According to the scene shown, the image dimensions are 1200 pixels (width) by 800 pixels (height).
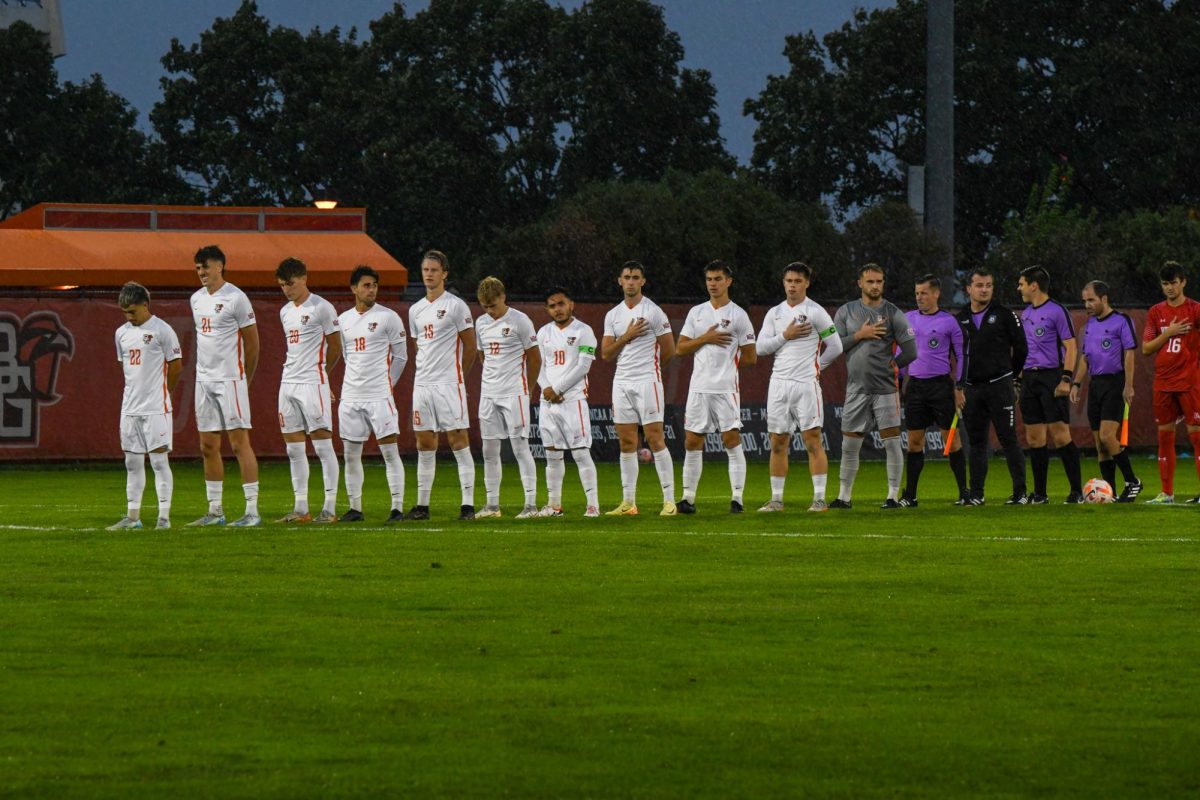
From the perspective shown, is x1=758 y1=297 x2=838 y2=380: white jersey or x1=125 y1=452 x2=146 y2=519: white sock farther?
x1=758 y1=297 x2=838 y2=380: white jersey

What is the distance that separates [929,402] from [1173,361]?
92.3 inches

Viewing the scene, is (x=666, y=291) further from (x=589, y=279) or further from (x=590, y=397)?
(x=590, y=397)

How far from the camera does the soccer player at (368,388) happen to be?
1698 cm

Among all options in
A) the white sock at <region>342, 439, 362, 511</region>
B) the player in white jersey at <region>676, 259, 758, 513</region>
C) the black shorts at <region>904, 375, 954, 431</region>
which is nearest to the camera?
the white sock at <region>342, 439, 362, 511</region>

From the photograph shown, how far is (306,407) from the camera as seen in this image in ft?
54.8

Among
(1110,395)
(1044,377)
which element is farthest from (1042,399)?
(1110,395)

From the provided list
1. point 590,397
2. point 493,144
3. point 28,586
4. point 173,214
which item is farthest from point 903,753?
point 493,144

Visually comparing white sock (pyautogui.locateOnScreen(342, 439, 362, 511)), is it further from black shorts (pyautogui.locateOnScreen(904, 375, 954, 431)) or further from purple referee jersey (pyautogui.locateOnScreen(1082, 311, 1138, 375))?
purple referee jersey (pyautogui.locateOnScreen(1082, 311, 1138, 375))

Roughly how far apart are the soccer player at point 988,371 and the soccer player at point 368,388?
5544 mm

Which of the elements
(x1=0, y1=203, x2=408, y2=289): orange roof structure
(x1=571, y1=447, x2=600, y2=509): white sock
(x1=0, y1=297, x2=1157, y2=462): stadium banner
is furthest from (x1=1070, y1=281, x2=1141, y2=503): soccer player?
(x1=0, y1=203, x2=408, y2=289): orange roof structure

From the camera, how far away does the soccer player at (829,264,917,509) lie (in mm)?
18312

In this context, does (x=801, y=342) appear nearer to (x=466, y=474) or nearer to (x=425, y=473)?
(x=466, y=474)

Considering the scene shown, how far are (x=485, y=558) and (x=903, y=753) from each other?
22.1 feet

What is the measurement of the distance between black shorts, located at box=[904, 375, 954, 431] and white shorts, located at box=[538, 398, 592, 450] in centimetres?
342
